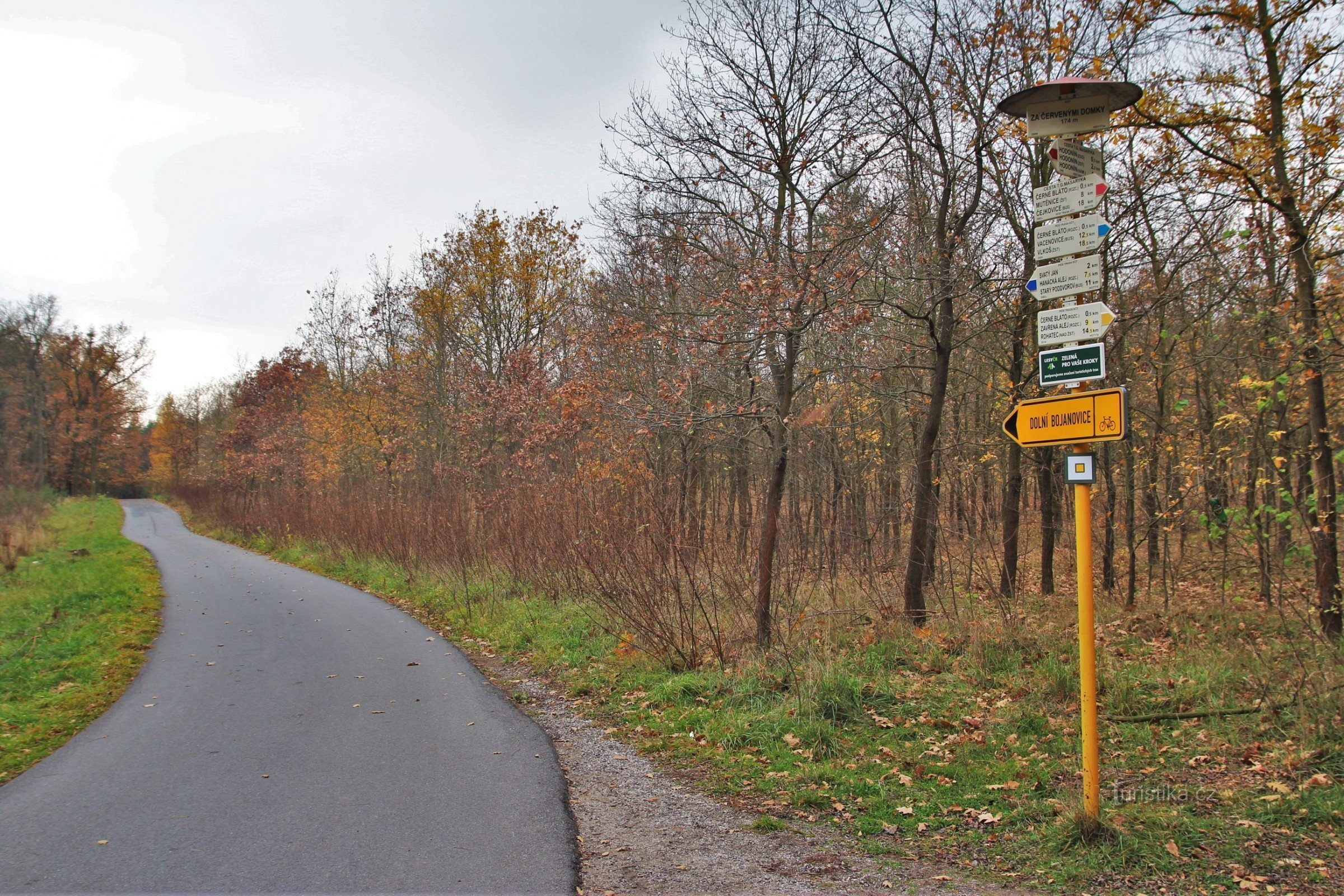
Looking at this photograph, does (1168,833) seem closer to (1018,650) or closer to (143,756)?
(1018,650)

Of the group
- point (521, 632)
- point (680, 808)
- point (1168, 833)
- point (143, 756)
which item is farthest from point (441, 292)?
point (1168, 833)

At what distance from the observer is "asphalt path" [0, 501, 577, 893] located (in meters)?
4.12

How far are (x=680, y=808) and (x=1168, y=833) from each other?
9.33 feet

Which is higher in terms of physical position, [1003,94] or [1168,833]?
[1003,94]

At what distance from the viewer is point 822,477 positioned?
1656cm

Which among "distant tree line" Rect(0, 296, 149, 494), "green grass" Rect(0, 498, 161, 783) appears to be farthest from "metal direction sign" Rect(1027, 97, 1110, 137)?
"distant tree line" Rect(0, 296, 149, 494)

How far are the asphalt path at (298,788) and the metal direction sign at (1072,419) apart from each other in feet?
11.5

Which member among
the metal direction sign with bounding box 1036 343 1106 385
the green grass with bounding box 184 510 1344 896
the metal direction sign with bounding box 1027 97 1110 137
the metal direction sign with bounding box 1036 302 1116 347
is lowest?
the green grass with bounding box 184 510 1344 896

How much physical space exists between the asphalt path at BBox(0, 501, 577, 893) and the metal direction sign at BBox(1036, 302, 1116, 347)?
13.0ft

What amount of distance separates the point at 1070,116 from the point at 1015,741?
14.8ft

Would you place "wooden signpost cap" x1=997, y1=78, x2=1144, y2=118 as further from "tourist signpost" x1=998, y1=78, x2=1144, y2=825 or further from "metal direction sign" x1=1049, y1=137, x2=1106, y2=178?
"metal direction sign" x1=1049, y1=137, x2=1106, y2=178

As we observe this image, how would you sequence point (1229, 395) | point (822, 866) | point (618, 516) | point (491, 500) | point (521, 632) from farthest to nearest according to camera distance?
point (491, 500) → point (1229, 395) → point (521, 632) → point (618, 516) → point (822, 866)

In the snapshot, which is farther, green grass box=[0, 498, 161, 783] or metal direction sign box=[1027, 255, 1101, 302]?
green grass box=[0, 498, 161, 783]

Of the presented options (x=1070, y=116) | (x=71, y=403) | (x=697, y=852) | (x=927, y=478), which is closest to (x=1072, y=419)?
(x=1070, y=116)
